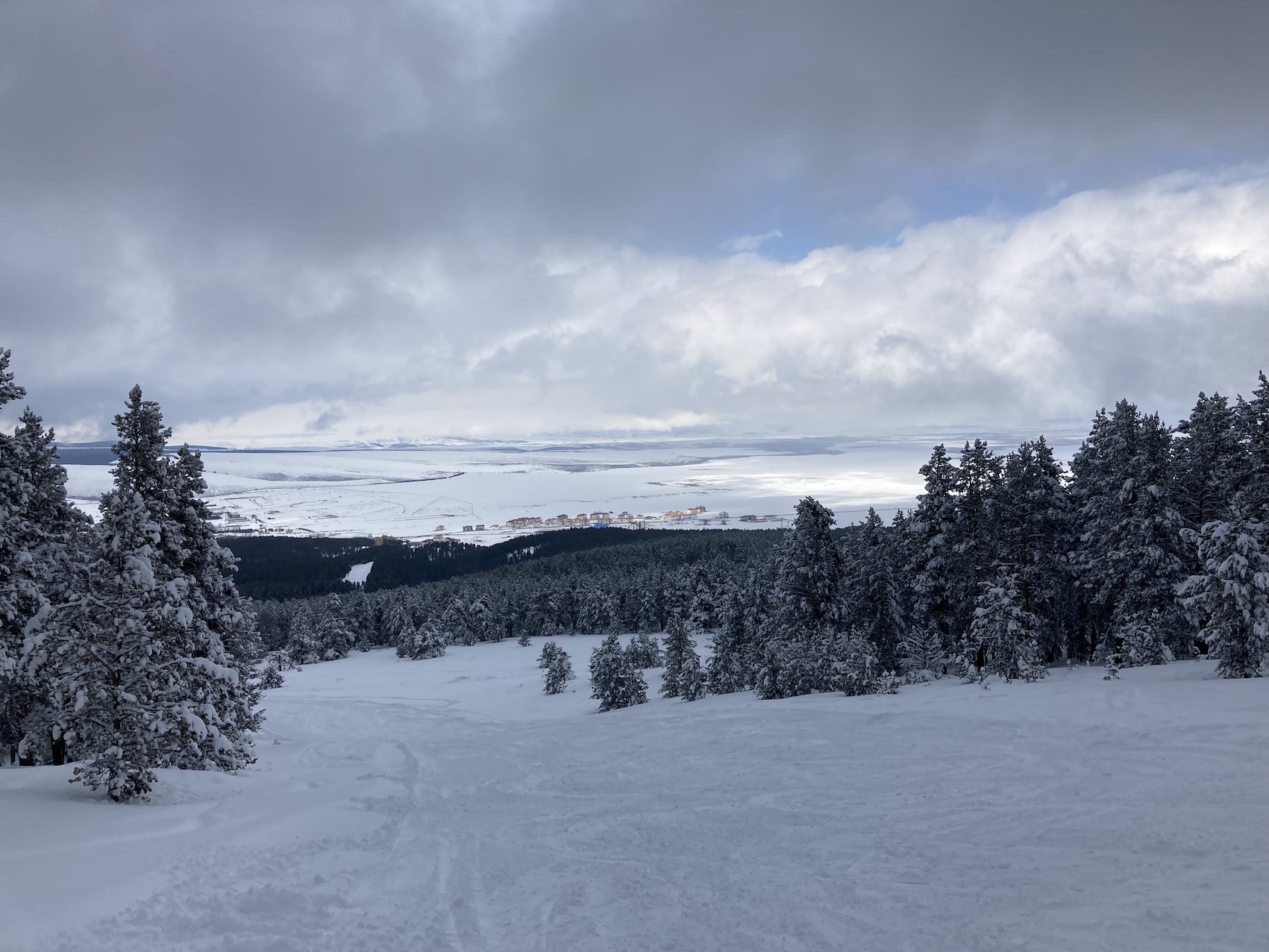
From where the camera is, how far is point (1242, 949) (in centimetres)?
779

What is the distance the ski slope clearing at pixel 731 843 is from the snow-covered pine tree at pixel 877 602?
47.1 feet

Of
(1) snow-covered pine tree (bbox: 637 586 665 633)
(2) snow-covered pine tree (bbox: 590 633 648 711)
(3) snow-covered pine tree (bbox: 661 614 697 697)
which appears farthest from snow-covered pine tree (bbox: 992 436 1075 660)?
(1) snow-covered pine tree (bbox: 637 586 665 633)

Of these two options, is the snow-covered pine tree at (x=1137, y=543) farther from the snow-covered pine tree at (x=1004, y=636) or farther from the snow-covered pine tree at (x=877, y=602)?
the snow-covered pine tree at (x=877, y=602)

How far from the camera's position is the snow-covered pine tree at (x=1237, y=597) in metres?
21.8

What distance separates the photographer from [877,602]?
3766 cm

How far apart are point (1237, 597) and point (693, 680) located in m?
23.1

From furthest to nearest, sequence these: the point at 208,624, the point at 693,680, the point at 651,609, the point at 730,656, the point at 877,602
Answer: the point at 651,609 < the point at 730,656 < the point at 877,602 < the point at 693,680 < the point at 208,624

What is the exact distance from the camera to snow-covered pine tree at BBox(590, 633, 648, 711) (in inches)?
1591

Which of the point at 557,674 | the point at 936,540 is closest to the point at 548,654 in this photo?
the point at 557,674

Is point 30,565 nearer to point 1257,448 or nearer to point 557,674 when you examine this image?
point 557,674

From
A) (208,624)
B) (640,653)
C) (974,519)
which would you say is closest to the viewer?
(208,624)

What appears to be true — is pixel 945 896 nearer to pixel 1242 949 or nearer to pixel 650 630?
pixel 1242 949

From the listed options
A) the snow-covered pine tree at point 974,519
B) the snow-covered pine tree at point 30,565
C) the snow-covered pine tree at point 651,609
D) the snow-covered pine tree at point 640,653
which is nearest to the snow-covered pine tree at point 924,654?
the snow-covered pine tree at point 974,519

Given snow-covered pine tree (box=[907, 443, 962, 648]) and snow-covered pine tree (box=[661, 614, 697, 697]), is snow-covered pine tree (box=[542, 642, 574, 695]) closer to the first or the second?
snow-covered pine tree (box=[661, 614, 697, 697])
